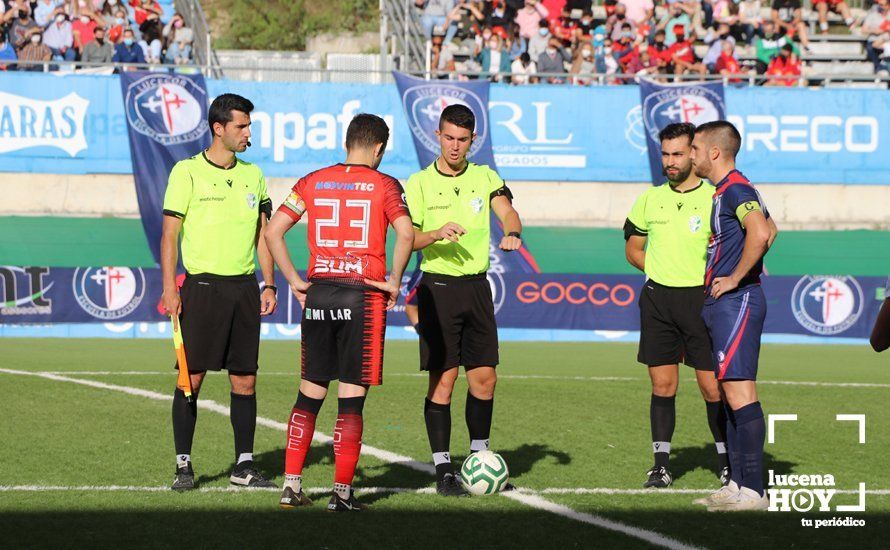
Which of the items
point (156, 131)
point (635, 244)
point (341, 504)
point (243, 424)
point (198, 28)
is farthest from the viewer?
point (198, 28)

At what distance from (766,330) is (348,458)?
1666cm

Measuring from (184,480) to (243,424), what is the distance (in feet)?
1.95

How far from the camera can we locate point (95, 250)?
25516mm

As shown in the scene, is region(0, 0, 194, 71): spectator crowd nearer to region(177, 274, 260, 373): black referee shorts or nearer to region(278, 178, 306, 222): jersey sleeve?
region(177, 274, 260, 373): black referee shorts

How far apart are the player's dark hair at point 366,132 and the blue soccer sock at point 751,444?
9.15 ft

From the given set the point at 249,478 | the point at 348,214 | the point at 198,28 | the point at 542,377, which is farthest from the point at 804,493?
the point at 198,28

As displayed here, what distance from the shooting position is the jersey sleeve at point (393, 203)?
24.3 ft

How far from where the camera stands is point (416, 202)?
27.7 ft

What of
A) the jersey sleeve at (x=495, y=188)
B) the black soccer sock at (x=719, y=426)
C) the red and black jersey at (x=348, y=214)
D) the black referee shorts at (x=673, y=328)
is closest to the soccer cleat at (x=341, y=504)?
the red and black jersey at (x=348, y=214)

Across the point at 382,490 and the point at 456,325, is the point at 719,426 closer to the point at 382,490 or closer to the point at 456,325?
the point at 456,325

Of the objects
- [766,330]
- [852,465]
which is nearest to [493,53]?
[766,330]

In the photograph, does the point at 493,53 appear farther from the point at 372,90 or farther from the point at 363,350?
the point at 363,350

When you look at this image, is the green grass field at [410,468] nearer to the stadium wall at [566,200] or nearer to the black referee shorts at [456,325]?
the black referee shorts at [456,325]

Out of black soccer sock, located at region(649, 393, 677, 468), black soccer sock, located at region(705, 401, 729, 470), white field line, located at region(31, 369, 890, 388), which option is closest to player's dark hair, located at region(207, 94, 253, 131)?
black soccer sock, located at region(649, 393, 677, 468)
